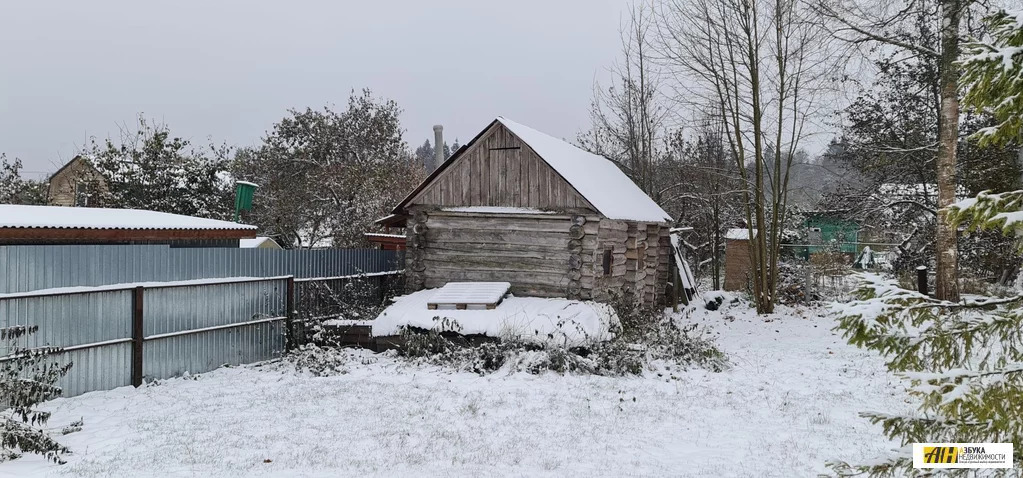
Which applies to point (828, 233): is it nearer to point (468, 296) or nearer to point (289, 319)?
point (468, 296)

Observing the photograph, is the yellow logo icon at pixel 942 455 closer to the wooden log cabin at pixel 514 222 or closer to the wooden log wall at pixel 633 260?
the wooden log cabin at pixel 514 222

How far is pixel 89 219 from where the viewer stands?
15203 millimetres

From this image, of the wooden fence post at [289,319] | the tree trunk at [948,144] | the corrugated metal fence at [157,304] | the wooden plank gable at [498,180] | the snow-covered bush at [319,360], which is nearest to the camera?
the corrugated metal fence at [157,304]

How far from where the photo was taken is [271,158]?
36656 millimetres

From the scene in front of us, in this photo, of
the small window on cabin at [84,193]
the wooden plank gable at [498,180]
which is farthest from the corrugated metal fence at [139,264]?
the small window on cabin at [84,193]

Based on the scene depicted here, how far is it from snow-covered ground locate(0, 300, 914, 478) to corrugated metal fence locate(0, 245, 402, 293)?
173 cm

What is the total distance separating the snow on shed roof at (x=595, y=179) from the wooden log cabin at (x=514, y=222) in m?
0.06

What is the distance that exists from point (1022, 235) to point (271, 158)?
122 ft

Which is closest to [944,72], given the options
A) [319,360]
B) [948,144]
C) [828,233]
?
[948,144]

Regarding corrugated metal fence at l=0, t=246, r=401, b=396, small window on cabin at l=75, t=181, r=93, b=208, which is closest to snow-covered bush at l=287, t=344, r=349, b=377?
corrugated metal fence at l=0, t=246, r=401, b=396

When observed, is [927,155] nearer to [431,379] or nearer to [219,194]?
[431,379]

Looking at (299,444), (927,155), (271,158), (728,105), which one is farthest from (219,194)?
(927,155)

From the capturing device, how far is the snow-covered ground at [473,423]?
22.0ft

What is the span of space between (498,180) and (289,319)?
558 cm
